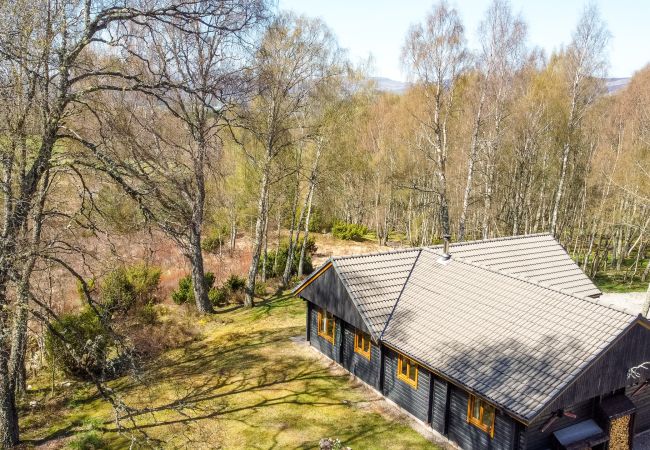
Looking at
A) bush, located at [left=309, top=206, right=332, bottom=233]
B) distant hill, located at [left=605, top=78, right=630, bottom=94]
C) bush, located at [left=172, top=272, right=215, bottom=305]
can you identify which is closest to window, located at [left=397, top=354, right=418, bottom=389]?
bush, located at [left=172, top=272, right=215, bottom=305]

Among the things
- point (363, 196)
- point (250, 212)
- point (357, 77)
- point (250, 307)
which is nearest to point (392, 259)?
point (250, 307)

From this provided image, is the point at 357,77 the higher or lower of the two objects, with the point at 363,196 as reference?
higher

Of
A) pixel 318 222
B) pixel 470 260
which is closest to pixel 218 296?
pixel 470 260

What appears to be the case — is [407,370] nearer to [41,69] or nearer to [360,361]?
[360,361]

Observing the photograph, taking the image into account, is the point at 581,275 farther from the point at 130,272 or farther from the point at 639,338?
the point at 130,272

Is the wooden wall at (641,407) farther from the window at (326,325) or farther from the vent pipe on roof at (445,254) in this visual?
the window at (326,325)

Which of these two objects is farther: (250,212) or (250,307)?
(250,212)

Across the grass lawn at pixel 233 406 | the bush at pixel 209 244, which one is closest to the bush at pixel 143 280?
the grass lawn at pixel 233 406
